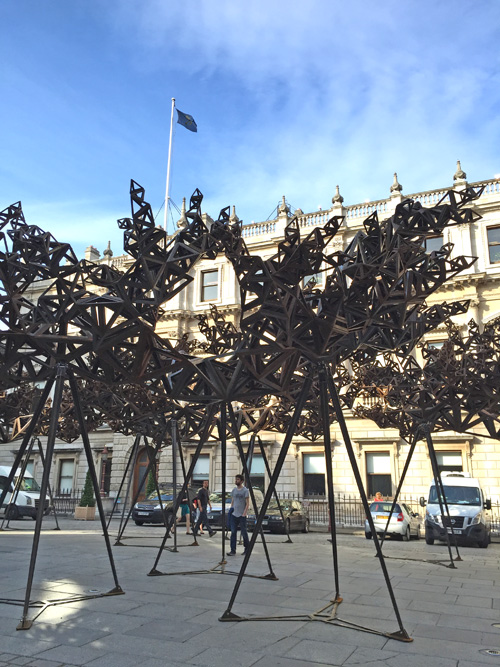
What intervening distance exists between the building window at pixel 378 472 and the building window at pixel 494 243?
1235 cm

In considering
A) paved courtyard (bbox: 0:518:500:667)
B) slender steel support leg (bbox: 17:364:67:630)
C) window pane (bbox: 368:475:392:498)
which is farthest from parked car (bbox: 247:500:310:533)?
slender steel support leg (bbox: 17:364:67:630)

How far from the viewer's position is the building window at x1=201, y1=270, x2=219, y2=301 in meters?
36.8

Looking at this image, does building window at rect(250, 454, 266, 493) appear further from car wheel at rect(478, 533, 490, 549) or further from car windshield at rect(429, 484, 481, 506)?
car wheel at rect(478, 533, 490, 549)

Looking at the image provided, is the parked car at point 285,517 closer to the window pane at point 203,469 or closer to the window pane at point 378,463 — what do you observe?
the window pane at point 378,463

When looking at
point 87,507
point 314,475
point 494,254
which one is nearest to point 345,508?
point 314,475

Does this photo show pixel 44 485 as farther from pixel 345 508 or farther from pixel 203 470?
pixel 203 470

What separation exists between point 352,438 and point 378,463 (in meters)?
1.94

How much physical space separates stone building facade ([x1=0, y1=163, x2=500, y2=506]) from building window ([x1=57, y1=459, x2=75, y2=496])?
7cm

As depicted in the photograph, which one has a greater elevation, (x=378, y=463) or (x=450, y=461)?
(x=450, y=461)

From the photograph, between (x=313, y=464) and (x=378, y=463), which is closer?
(x=378, y=463)

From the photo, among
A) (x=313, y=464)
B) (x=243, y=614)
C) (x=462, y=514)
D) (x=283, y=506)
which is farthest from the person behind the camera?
(x=313, y=464)

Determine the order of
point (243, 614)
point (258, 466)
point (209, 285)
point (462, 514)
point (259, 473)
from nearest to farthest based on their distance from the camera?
1. point (243, 614)
2. point (462, 514)
3. point (259, 473)
4. point (258, 466)
5. point (209, 285)

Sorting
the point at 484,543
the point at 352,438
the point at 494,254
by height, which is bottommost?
the point at 484,543

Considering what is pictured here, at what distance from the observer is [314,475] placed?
3147 cm
